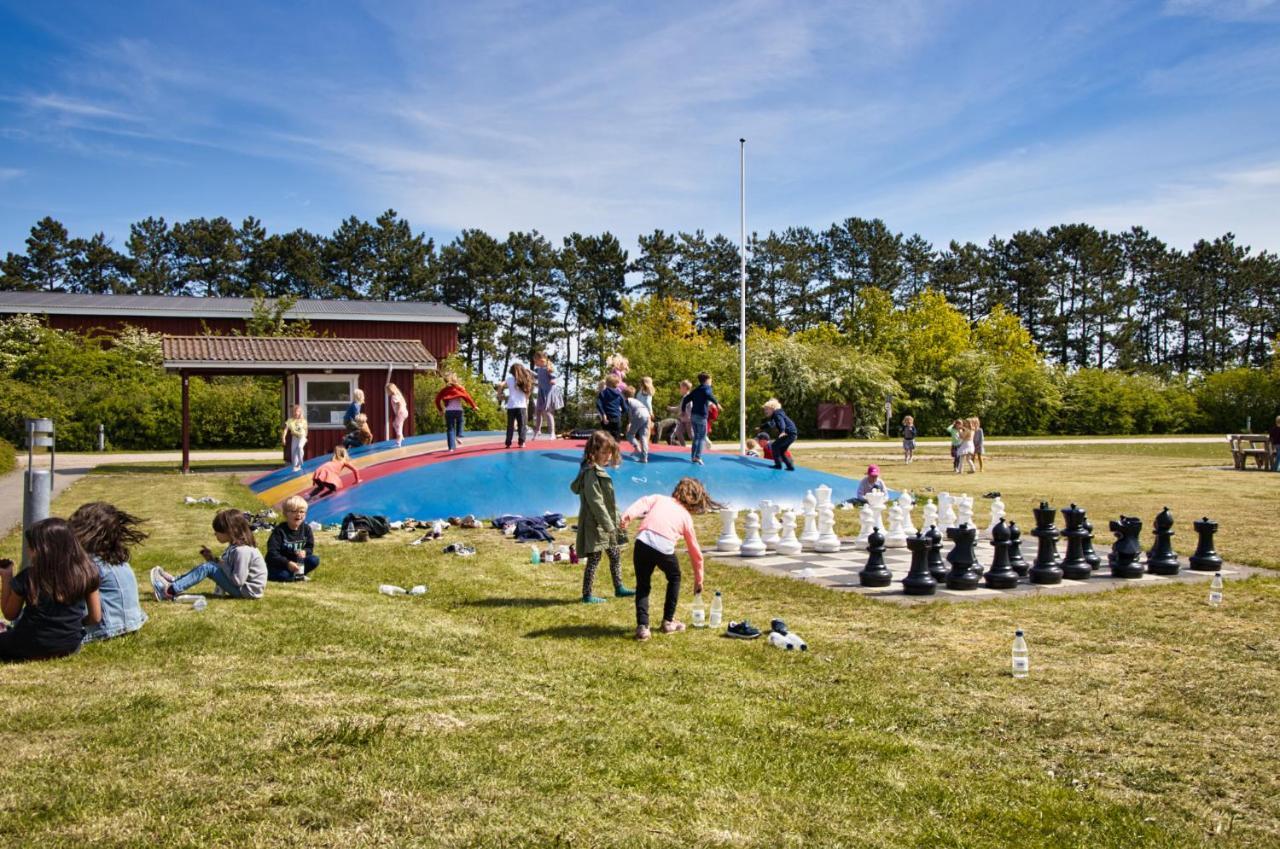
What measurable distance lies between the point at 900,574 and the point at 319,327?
45985 millimetres

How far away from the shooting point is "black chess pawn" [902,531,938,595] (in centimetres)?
878

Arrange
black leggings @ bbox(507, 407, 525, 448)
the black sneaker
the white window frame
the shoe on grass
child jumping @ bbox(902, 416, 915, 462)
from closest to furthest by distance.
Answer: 1. the black sneaker
2. the shoe on grass
3. black leggings @ bbox(507, 407, 525, 448)
4. the white window frame
5. child jumping @ bbox(902, 416, 915, 462)

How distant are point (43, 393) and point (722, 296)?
5235cm

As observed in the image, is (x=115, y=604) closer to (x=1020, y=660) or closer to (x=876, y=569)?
(x=1020, y=660)

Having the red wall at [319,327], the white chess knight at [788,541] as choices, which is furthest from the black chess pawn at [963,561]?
the red wall at [319,327]

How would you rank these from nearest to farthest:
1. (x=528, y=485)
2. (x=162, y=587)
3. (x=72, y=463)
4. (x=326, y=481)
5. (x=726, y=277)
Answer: (x=162, y=587) < (x=528, y=485) < (x=326, y=481) < (x=72, y=463) < (x=726, y=277)

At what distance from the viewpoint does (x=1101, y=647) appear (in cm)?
682

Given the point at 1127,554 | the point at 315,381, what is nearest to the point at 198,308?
the point at 315,381

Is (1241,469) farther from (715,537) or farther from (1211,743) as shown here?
(1211,743)

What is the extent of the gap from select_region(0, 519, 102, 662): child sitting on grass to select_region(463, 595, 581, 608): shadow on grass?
9.72 feet

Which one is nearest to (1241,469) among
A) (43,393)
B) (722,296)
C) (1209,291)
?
(43,393)

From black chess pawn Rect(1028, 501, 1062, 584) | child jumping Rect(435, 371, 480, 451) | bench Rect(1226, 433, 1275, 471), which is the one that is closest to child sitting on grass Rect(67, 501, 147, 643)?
black chess pawn Rect(1028, 501, 1062, 584)

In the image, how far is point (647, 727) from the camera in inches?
200

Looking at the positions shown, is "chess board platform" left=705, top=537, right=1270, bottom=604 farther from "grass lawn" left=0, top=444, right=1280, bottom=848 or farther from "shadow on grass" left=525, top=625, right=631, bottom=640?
"shadow on grass" left=525, top=625, right=631, bottom=640
